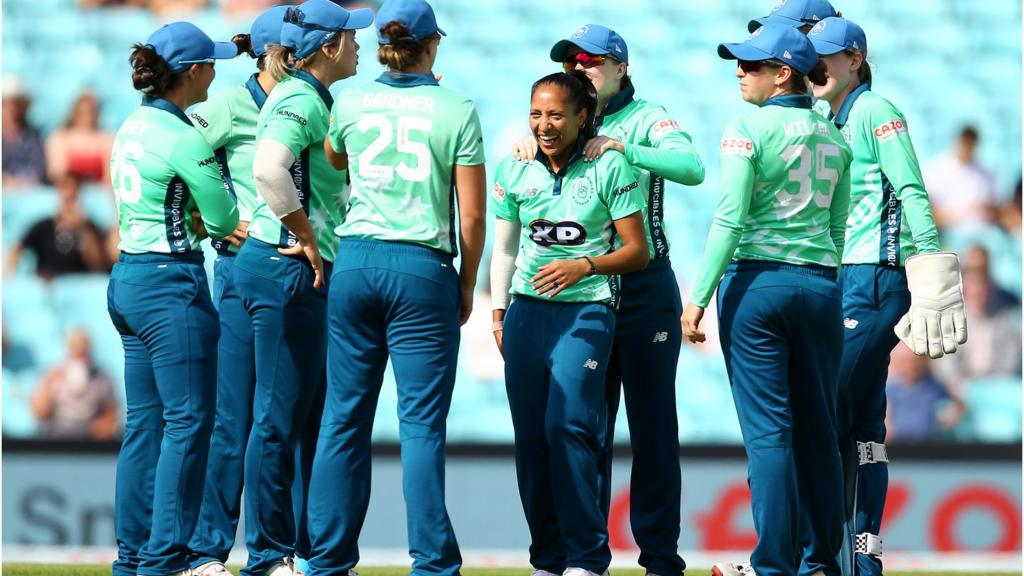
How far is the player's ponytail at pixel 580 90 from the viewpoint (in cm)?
533

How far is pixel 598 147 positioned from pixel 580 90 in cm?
21

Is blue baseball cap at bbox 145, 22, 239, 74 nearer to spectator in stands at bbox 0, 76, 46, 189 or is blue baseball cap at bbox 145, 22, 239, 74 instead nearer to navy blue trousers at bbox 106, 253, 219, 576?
navy blue trousers at bbox 106, 253, 219, 576

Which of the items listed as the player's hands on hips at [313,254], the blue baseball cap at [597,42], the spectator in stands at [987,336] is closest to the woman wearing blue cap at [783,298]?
the blue baseball cap at [597,42]

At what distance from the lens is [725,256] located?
17.6ft

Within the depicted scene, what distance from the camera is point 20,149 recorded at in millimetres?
12312

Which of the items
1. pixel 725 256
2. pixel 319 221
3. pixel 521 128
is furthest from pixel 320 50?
pixel 521 128

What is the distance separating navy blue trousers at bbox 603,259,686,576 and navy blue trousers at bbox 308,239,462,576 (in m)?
0.82

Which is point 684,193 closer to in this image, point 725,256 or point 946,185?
point 946,185

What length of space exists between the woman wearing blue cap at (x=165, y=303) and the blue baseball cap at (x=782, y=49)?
2.00 m

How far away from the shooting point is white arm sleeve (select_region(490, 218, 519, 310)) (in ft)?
18.2

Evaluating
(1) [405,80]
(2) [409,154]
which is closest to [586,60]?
(1) [405,80]

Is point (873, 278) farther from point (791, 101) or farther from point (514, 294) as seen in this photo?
point (514, 294)

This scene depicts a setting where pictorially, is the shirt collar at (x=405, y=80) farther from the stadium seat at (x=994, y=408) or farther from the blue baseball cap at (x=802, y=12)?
the stadium seat at (x=994, y=408)

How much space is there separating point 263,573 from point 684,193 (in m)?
6.97
